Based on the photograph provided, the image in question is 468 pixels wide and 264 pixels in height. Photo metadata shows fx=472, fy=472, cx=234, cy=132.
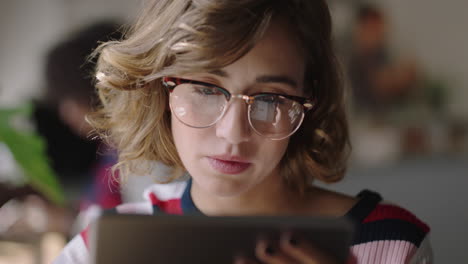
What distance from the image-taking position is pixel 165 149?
3.23 feet

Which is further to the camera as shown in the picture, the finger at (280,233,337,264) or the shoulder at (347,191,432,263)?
the shoulder at (347,191,432,263)

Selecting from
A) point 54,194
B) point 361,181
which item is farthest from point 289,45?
point 361,181

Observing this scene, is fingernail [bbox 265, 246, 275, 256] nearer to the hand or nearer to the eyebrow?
the hand

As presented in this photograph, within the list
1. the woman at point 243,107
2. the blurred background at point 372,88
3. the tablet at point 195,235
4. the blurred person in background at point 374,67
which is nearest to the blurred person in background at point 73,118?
the blurred background at point 372,88

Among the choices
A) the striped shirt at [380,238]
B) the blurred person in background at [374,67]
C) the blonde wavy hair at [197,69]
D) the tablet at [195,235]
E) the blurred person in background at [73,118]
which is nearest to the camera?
the tablet at [195,235]

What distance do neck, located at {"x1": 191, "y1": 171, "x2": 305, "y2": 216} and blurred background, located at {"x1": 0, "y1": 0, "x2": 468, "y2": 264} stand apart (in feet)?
3.11

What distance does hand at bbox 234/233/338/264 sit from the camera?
1.62 ft

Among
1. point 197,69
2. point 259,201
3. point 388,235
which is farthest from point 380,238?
point 197,69

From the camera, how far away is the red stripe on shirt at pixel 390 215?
0.88 m

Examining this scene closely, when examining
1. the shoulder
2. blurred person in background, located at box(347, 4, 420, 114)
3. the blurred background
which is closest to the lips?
the shoulder

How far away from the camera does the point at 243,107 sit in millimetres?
743

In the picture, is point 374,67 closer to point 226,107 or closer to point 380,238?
point 380,238

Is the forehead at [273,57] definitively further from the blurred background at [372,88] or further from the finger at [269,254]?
the blurred background at [372,88]

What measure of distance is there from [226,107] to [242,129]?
4cm
